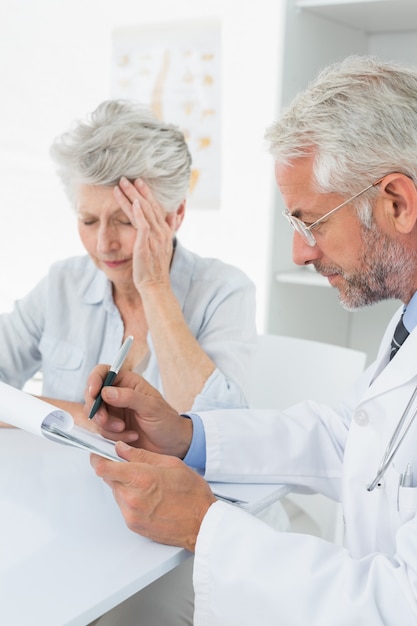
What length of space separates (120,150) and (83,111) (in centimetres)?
127

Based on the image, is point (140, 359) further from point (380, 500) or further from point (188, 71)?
point (188, 71)

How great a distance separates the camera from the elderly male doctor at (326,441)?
34.6 inches

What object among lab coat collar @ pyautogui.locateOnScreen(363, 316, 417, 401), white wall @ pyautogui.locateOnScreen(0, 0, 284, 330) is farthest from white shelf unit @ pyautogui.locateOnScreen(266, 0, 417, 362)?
lab coat collar @ pyautogui.locateOnScreen(363, 316, 417, 401)

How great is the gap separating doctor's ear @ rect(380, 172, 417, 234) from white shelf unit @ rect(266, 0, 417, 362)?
102 centimetres

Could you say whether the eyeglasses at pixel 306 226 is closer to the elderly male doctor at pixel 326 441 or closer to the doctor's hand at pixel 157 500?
the elderly male doctor at pixel 326 441

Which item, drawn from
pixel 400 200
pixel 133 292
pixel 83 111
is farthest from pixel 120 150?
pixel 83 111

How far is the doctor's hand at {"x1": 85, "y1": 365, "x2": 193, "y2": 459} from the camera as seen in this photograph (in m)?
1.17

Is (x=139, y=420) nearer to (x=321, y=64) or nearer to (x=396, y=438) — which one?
(x=396, y=438)

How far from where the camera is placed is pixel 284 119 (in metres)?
1.09

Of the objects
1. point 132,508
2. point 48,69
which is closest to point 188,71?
point 48,69

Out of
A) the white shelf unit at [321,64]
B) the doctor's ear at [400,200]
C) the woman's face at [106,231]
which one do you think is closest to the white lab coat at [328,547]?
the doctor's ear at [400,200]

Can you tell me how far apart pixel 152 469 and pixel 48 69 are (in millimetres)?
2067

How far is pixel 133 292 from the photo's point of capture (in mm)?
1652

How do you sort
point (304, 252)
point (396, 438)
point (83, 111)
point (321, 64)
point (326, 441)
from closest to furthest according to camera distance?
1. point (396, 438)
2. point (304, 252)
3. point (326, 441)
4. point (321, 64)
5. point (83, 111)
